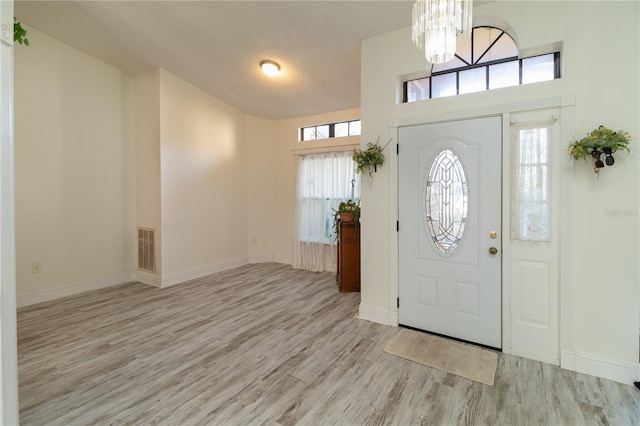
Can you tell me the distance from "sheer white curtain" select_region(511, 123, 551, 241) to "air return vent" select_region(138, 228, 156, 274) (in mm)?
4739

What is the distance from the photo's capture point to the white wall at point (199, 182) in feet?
14.7

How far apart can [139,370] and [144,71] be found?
4331 mm

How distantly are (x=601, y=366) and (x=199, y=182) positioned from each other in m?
5.31

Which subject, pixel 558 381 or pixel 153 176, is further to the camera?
pixel 153 176

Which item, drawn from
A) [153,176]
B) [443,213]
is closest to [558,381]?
[443,213]

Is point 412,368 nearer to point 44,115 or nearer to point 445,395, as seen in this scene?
point 445,395

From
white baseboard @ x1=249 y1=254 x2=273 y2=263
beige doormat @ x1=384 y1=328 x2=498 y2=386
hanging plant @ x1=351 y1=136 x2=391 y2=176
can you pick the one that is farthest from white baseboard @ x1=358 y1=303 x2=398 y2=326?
white baseboard @ x1=249 y1=254 x2=273 y2=263

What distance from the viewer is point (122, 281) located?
15.4 ft

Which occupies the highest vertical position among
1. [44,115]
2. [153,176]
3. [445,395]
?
[44,115]

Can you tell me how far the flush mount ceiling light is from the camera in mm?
3895

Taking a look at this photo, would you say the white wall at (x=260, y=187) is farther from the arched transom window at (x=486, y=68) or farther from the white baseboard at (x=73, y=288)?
the arched transom window at (x=486, y=68)

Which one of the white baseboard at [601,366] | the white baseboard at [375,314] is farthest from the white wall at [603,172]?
the white baseboard at [375,314]

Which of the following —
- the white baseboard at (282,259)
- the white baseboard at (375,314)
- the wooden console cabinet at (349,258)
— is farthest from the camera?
the white baseboard at (282,259)

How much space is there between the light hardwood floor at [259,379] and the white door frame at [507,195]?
272 mm
